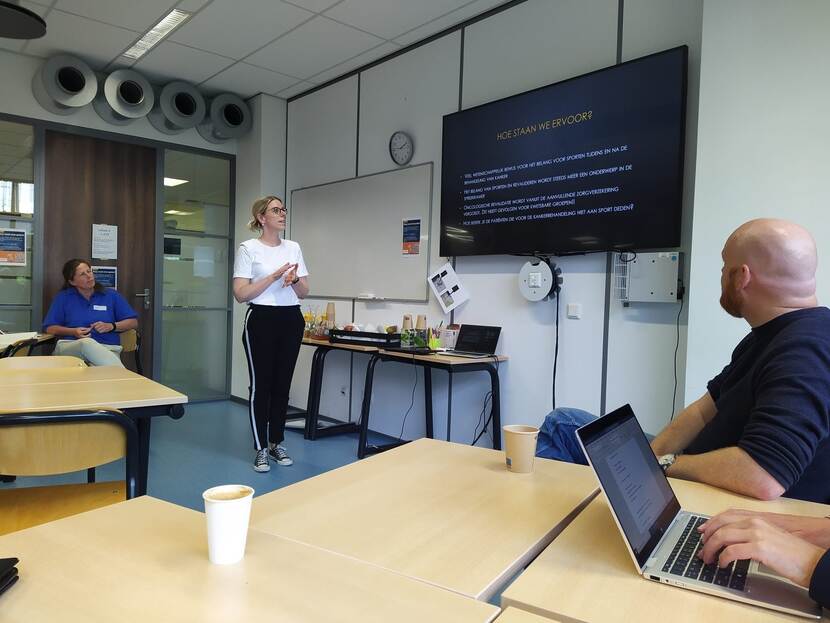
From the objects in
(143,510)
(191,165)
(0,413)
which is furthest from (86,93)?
(143,510)

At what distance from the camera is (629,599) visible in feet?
2.46

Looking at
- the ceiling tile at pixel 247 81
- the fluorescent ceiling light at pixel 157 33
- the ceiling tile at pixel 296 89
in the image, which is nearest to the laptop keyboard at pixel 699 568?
the fluorescent ceiling light at pixel 157 33

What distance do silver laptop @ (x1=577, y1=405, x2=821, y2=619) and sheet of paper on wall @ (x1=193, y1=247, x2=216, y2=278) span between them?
5.29 metres

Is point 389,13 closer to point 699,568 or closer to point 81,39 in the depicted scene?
point 81,39

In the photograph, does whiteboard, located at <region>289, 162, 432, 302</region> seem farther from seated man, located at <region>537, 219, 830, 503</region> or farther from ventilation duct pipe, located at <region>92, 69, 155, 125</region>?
seated man, located at <region>537, 219, 830, 503</region>

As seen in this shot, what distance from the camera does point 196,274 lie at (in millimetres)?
5656

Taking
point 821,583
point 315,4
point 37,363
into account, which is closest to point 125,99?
point 315,4

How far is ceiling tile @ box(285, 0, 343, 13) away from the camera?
3.67 meters

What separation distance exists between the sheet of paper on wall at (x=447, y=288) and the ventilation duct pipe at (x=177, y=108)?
293 centimetres

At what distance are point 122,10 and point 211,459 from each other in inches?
122

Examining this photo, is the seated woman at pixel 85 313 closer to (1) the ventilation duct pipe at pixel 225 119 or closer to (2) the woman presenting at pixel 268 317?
(2) the woman presenting at pixel 268 317

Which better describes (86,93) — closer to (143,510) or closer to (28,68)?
(28,68)

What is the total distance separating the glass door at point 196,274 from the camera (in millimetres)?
5504

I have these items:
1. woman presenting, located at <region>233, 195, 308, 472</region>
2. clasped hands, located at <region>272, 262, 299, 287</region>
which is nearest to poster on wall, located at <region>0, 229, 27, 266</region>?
woman presenting, located at <region>233, 195, 308, 472</region>
